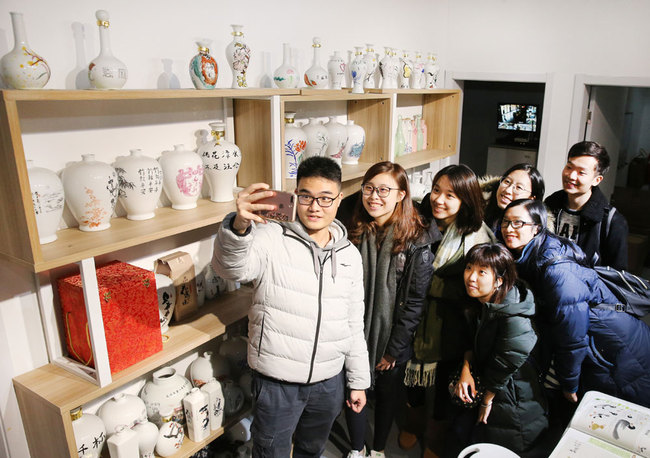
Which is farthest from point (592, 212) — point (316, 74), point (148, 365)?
point (148, 365)

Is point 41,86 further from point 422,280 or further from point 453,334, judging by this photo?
point 453,334

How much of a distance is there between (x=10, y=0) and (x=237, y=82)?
2.55 ft

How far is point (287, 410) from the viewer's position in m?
1.75

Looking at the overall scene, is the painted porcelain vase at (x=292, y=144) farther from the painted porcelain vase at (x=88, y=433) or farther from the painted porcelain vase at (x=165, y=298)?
the painted porcelain vase at (x=88, y=433)

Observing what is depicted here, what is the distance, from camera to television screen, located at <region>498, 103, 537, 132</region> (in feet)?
15.7

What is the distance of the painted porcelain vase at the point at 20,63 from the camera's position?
1.33m

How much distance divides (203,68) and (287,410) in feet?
4.00

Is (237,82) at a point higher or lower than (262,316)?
higher

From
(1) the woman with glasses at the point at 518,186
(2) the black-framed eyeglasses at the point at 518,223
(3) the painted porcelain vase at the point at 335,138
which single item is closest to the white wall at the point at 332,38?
(3) the painted porcelain vase at the point at 335,138

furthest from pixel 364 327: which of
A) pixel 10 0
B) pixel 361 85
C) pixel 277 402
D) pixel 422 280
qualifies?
pixel 10 0

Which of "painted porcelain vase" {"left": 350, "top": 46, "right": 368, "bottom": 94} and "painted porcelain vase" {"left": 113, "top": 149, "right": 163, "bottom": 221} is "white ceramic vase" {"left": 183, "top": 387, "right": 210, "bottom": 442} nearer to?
"painted porcelain vase" {"left": 113, "top": 149, "right": 163, "bottom": 221}

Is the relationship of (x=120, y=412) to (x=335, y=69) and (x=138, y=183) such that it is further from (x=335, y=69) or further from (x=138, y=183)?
(x=335, y=69)

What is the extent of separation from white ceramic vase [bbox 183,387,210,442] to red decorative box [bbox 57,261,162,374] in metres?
0.28

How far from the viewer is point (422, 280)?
1.98 m
